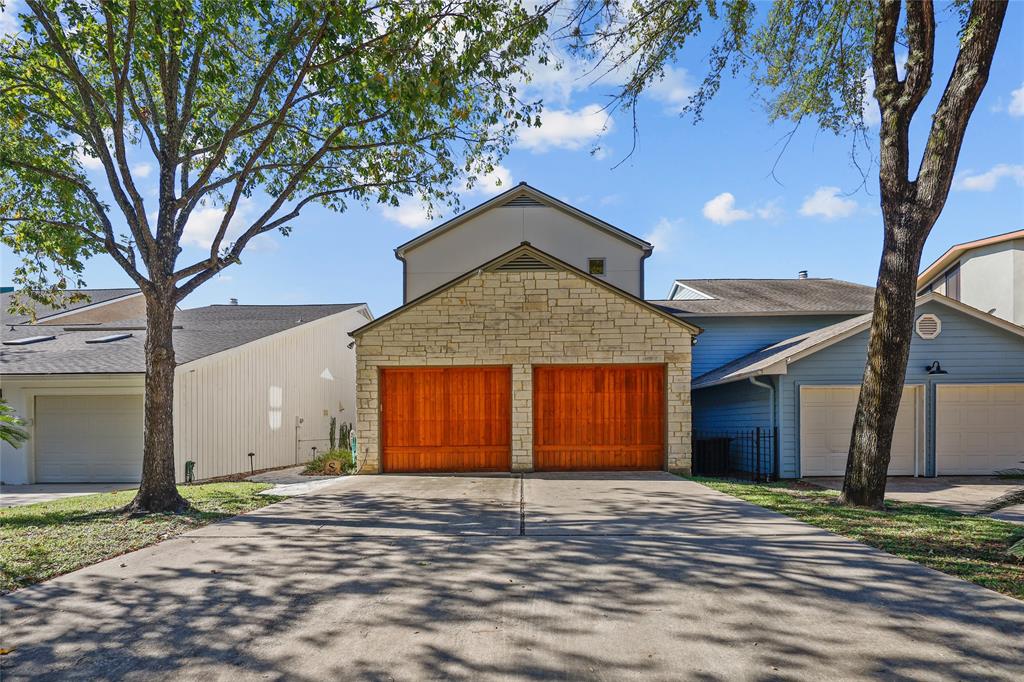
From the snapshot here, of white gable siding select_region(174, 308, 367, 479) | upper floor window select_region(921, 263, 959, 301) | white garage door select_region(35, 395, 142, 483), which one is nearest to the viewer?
white garage door select_region(35, 395, 142, 483)

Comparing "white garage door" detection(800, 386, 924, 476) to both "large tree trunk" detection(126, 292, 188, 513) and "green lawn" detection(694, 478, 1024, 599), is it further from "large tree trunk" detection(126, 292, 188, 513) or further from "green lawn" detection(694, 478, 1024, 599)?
"large tree trunk" detection(126, 292, 188, 513)

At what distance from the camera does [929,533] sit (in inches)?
257

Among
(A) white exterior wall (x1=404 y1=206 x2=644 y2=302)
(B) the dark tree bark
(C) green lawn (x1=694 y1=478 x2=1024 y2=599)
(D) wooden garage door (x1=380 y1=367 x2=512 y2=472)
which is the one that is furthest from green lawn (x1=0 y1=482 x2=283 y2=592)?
(A) white exterior wall (x1=404 y1=206 x2=644 y2=302)

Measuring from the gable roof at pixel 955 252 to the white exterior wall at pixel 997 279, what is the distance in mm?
218

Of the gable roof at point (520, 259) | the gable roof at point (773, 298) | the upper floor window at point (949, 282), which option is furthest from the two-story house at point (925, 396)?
the upper floor window at point (949, 282)

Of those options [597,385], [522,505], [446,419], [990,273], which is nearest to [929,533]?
[522,505]

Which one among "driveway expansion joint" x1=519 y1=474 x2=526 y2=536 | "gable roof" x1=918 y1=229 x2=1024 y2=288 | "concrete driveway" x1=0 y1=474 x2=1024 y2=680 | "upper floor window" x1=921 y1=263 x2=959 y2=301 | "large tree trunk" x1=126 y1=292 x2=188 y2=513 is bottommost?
"driveway expansion joint" x1=519 y1=474 x2=526 y2=536

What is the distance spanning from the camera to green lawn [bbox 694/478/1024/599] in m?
5.06

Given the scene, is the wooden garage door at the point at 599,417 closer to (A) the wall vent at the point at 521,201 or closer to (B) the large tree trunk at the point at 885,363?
(B) the large tree trunk at the point at 885,363

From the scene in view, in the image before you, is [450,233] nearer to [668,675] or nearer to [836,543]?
[836,543]

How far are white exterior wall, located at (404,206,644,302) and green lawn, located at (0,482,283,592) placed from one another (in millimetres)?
10292

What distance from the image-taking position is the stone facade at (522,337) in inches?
484

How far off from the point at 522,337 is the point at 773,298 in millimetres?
9433

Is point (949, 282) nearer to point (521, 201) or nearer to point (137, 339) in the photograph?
point (521, 201)
